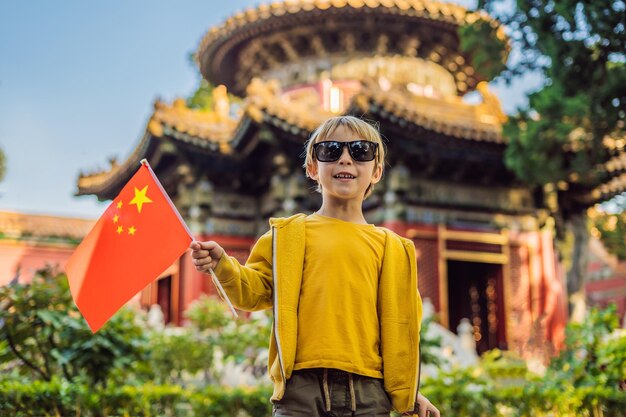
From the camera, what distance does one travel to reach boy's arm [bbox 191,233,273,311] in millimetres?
2072

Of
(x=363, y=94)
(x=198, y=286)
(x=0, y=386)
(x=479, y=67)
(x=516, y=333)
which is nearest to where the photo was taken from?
(x=0, y=386)

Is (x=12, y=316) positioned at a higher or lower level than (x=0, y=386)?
higher

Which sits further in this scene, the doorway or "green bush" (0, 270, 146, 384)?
the doorway

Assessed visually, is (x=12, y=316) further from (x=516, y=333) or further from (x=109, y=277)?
(x=516, y=333)

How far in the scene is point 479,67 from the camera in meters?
7.84

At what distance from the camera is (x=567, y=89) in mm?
7078

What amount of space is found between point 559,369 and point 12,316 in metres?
4.14

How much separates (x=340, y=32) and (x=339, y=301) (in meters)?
10.6

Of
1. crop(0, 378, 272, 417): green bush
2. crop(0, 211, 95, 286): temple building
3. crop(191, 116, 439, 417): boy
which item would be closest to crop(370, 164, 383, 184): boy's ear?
crop(191, 116, 439, 417): boy

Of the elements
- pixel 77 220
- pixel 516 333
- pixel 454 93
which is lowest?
pixel 516 333

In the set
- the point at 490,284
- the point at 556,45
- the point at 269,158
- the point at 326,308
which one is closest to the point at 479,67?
the point at 556,45

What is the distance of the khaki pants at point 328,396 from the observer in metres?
2.11

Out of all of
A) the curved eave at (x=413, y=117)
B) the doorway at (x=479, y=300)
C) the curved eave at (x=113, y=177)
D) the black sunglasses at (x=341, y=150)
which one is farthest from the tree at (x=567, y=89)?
the curved eave at (x=113, y=177)

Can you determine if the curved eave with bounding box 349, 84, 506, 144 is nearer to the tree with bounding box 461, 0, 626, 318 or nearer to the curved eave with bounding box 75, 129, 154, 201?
the tree with bounding box 461, 0, 626, 318
